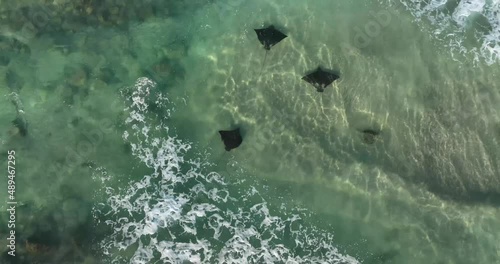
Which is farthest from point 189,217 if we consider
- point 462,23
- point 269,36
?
point 462,23

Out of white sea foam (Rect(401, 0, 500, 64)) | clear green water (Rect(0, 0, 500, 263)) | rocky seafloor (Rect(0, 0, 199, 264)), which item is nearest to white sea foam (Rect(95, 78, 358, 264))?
clear green water (Rect(0, 0, 500, 263))

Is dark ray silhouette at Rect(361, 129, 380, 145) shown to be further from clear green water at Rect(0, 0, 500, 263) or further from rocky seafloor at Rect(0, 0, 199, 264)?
rocky seafloor at Rect(0, 0, 199, 264)

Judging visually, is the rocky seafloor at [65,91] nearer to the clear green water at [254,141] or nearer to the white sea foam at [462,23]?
the clear green water at [254,141]

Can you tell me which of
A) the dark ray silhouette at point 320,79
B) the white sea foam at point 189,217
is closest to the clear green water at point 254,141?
the white sea foam at point 189,217

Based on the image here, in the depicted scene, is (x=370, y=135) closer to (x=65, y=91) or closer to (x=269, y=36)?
(x=269, y=36)

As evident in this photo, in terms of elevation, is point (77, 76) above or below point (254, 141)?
above

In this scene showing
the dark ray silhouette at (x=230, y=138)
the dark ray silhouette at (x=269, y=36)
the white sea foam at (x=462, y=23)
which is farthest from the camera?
the white sea foam at (x=462, y=23)
